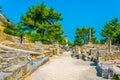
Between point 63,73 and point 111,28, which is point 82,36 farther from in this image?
point 63,73

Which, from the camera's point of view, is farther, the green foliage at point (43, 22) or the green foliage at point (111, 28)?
the green foliage at point (111, 28)

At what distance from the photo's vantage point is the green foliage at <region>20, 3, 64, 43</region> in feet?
153

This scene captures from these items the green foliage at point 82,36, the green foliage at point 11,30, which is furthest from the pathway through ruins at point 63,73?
the green foliage at point 82,36

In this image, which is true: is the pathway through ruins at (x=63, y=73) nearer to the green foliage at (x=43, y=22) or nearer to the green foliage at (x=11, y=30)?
the green foliage at (x=11, y=30)

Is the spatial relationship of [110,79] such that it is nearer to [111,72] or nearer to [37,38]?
[111,72]

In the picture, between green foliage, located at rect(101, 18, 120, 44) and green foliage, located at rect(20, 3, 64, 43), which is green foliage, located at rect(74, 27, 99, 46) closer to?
green foliage, located at rect(101, 18, 120, 44)

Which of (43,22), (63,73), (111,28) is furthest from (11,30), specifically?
(63,73)

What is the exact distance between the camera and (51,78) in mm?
10734

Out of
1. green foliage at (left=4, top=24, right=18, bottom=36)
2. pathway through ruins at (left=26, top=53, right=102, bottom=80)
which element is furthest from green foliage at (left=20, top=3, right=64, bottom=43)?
pathway through ruins at (left=26, top=53, right=102, bottom=80)

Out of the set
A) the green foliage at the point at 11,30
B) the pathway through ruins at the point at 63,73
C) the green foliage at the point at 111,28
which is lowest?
the pathway through ruins at the point at 63,73

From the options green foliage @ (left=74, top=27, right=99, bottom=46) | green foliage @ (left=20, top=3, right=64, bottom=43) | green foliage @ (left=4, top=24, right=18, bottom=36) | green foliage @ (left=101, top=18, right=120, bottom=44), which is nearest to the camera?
green foliage @ (left=4, top=24, right=18, bottom=36)

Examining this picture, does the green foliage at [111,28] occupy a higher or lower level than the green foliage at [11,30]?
higher

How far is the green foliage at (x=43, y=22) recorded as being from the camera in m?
46.6

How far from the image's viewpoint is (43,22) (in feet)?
165
